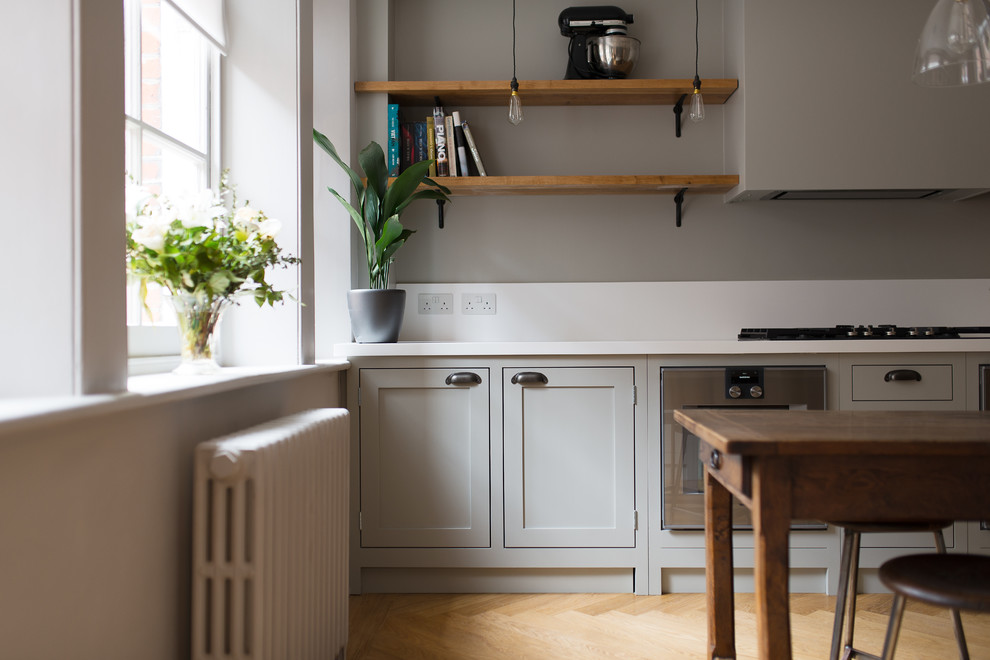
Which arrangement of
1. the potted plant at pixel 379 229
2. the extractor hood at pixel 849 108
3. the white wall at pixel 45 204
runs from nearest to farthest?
the white wall at pixel 45 204 → the potted plant at pixel 379 229 → the extractor hood at pixel 849 108

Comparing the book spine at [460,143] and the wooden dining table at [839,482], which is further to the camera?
the book spine at [460,143]

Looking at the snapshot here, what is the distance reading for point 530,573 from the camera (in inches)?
103

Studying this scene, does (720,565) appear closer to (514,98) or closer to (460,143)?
(514,98)

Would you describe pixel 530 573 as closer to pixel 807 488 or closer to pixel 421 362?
pixel 421 362

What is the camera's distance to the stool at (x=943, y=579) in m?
1.13

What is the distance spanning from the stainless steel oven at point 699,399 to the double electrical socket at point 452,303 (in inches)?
34.7

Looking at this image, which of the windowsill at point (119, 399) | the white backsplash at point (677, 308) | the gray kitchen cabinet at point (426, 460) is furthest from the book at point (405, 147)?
the windowsill at point (119, 399)

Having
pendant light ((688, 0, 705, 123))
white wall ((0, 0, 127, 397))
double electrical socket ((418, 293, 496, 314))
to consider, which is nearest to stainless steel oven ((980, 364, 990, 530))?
pendant light ((688, 0, 705, 123))

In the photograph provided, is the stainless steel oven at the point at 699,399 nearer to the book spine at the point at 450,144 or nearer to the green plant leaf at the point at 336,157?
the book spine at the point at 450,144

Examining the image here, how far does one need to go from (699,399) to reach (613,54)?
1.42 meters

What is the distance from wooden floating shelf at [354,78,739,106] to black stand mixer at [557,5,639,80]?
0.26 ft

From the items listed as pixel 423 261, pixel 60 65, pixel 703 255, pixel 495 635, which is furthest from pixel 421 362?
pixel 60 65

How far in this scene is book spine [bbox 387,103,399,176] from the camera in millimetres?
2965

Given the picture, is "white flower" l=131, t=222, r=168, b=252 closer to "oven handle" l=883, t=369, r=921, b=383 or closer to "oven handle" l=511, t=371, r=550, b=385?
"oven handle" l=511, t=371, r=550, b=385
